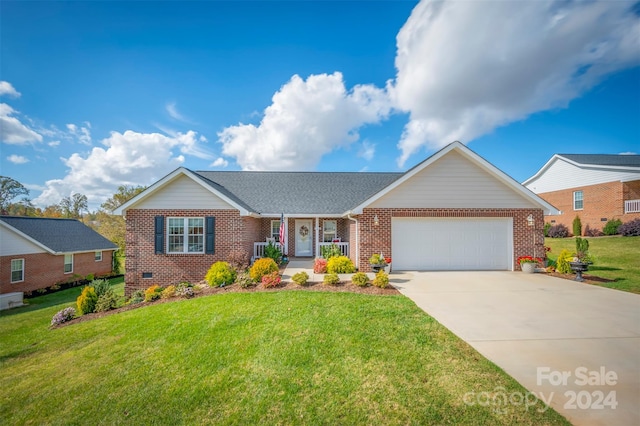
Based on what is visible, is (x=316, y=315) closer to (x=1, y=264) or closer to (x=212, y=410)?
(x=212, y=410)

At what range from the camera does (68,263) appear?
811 inches

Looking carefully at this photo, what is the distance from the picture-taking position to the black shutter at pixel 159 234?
11.3 metres

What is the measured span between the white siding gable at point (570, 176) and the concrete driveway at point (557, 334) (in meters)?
17.7

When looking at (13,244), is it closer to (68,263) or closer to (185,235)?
(68,263)

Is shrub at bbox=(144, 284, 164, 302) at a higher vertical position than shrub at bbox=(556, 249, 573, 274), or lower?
lower

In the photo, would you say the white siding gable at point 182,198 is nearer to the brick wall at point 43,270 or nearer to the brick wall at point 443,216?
the brick wall at point 443,216

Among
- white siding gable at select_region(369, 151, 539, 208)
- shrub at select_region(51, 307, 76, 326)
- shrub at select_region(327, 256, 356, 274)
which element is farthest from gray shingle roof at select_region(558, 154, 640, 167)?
shrub at select_region(51, 307, 76, 326)

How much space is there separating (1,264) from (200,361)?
21.8 m

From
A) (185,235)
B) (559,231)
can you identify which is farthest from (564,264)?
(185,235)

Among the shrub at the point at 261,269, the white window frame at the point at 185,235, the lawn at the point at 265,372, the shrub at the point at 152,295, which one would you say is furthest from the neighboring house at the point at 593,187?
the shrub at the point at 152,295

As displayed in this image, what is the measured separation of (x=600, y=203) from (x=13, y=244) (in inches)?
1706

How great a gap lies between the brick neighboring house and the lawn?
4.66 metres

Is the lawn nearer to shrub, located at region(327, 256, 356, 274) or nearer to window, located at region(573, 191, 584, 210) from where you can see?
shrub, located at region(327, 256, 356, 274)

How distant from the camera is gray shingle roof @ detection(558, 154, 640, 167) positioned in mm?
19889
